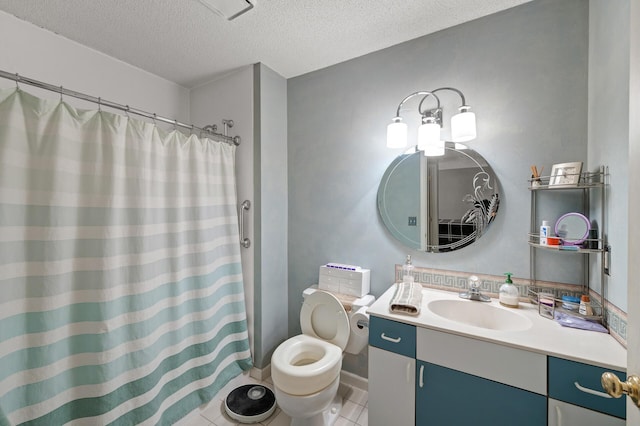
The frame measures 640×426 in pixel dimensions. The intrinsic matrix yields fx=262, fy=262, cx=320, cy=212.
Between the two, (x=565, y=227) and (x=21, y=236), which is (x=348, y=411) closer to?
(x=565, y=227)

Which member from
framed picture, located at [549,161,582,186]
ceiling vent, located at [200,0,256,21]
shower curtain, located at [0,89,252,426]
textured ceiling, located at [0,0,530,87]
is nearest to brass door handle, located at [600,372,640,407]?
framed picture, located at [549,161,582,186]

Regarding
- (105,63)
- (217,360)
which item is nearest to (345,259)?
(217,360)

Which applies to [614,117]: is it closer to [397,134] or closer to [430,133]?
[430,133]

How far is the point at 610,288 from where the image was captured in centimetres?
111

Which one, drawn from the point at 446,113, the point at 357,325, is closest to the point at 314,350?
the point at 357,325

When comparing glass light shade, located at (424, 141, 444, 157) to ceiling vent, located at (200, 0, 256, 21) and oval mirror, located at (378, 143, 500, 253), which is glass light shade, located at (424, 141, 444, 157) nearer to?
oval mirror, located at (378, 143, 500, 253)

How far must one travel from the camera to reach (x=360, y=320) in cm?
168

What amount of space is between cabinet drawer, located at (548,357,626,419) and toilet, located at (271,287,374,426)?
91 cm

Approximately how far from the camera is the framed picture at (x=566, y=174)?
4.02 feet

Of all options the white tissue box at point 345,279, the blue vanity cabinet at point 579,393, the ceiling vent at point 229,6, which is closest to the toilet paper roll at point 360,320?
the white tissue box at point 345,279

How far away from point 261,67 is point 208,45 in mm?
389

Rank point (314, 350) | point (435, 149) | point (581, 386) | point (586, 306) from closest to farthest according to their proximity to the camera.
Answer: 1. point (581, 386)
2. point (586, 306)
3. point (435, 149)
4. point (314, 350)

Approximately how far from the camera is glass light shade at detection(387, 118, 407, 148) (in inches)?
65.1

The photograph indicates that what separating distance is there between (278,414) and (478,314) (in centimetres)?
141
